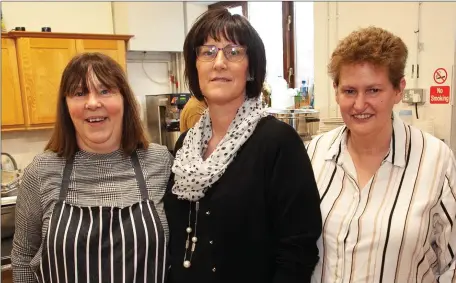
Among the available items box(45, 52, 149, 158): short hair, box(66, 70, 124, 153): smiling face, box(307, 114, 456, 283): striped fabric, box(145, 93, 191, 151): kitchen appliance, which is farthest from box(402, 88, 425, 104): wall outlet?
box(145, 93, 191, 151): kitchen appliance

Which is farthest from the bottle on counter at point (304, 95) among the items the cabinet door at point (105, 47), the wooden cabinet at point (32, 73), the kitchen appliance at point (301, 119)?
the wooden cabinet at point (32, 73)

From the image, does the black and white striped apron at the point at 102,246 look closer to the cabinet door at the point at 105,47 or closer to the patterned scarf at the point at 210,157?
the patterned scarf at the point at 210,157

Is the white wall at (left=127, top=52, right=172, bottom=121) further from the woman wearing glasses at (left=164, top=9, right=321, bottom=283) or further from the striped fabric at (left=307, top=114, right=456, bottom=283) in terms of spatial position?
the striped fabric at (left=307, top=114, right=456, bottom=283)

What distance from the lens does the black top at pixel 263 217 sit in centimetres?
110

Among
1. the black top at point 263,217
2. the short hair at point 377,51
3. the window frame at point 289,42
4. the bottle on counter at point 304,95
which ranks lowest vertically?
the black top at point 263,217

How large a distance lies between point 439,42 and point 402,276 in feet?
6.98

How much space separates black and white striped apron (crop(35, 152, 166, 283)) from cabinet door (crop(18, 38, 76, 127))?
287 cm

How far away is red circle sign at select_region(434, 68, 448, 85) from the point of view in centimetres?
273

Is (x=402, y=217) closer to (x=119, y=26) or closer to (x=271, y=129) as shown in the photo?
(x=271, y=129)

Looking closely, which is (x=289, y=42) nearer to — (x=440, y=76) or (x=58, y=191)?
(x=440, y=76)

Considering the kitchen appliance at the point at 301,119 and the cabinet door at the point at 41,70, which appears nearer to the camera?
the kitchen appliance at the point at 301,119

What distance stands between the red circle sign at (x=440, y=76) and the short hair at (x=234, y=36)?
6.68 feet

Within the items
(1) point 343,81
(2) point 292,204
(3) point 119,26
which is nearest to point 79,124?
(2) point 292,204

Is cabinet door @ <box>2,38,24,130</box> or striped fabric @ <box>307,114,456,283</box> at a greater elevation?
cabinet door @ <box>2,38,24,130</box>
